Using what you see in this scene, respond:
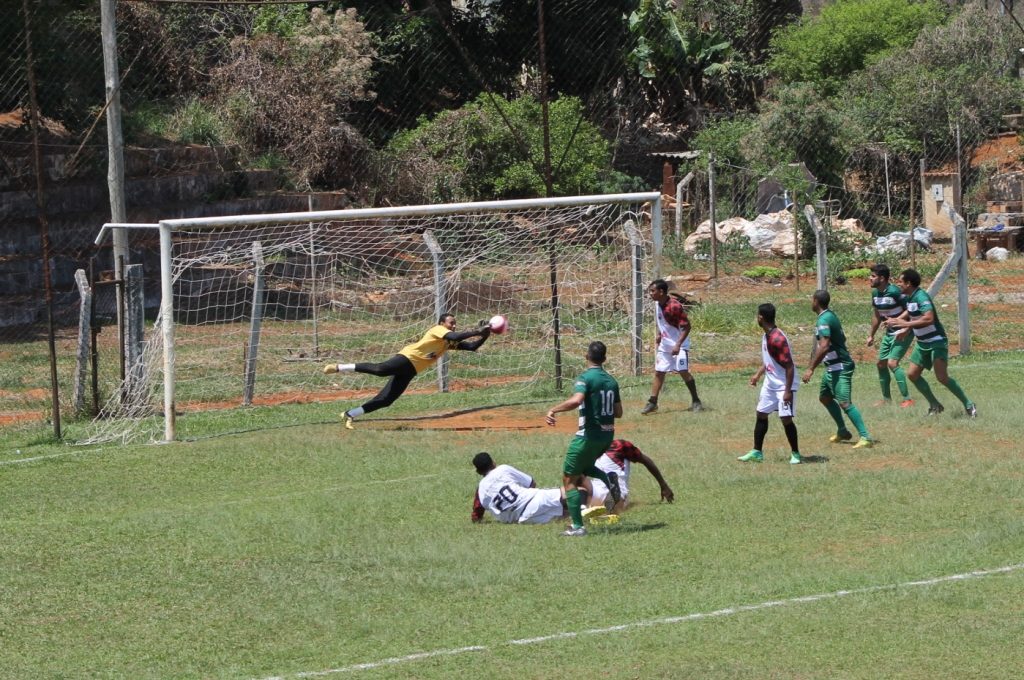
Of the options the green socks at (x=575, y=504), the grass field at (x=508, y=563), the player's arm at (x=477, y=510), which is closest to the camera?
the grass field at (x=508, y=563)

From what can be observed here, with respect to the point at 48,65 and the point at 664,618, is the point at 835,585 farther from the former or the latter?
the point at 48,65

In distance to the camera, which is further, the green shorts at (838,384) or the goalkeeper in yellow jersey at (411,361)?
the goalkeeper in yellow jersey at (411,361)

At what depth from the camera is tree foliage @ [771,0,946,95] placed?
4291 cm

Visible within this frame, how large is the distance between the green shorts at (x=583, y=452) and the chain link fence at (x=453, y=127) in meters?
16.8

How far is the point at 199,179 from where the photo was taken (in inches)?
1226

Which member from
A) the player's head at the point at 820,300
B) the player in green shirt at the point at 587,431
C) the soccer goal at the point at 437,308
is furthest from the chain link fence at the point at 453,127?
the player in green shirt at the point at 587,431

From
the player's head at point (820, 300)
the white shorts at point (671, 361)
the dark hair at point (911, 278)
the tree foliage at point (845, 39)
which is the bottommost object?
the white shorts at point (671, 361)

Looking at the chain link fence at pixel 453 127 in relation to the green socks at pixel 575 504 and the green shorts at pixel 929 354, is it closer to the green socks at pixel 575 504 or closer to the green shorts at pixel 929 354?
the green shorts at pixel 929 354

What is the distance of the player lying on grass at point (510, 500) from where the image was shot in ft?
39.3

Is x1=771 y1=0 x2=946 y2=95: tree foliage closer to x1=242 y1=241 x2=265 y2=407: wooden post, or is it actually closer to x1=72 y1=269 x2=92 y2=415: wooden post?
x1=242 y1=241 x2=265 y2=407: wooden post

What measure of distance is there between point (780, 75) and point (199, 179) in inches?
808

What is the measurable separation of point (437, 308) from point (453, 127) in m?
15.6

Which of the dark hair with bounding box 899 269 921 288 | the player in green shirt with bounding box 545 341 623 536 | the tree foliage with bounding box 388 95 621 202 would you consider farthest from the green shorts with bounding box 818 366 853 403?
the tree foliage with bounding box 388 95 621 202

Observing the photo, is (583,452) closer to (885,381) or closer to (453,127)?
(885,381)
